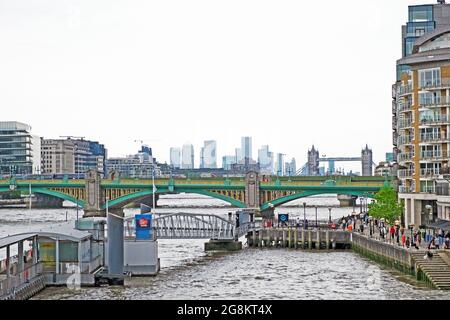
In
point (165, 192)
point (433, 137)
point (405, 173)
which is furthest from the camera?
point (165, 192)

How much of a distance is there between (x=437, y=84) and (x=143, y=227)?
34.4 meters

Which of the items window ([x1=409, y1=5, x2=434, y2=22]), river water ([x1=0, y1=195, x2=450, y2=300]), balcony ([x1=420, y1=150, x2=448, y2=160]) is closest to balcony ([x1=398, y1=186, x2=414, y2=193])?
balcony ([x1=420, y1=150, x2=448, y2=160])

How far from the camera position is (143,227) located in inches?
2318

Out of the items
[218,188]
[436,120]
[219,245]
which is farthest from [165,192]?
[436,120]

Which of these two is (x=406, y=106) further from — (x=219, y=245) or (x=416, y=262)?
(x=416, y=262)

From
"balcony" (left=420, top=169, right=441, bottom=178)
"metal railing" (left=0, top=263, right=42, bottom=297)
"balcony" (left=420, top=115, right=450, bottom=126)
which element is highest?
"balcony" (left=420, top=115, right=450, bottom=126)

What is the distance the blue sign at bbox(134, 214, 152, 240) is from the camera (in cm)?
5847

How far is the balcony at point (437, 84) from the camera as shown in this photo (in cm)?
7831

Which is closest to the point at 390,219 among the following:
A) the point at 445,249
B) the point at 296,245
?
the point at 296,245

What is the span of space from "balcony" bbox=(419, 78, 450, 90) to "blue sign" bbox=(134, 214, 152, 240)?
33845 mm

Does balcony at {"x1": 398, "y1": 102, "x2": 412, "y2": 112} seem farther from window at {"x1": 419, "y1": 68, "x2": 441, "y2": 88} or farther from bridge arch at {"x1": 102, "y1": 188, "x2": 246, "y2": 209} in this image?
bridge arch at {"x1": 102, "y1": 188, "x2": 246, "y2": 209}

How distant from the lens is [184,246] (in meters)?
88.8

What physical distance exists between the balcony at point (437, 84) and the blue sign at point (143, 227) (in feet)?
111
